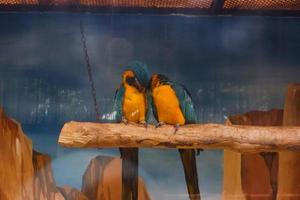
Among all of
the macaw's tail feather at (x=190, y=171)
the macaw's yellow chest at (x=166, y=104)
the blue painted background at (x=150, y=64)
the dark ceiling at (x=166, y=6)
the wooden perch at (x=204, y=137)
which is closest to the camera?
the wooden perch at (x=204, y=137)

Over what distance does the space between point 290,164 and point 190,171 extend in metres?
0.71

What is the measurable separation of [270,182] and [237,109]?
55 centimetres

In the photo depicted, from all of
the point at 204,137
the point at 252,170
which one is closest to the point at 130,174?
the point at 204,137

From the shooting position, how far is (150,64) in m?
3.32

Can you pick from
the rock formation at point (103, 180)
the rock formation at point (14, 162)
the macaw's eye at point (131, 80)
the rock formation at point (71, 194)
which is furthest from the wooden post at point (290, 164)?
the rock formation at point (14, 162)

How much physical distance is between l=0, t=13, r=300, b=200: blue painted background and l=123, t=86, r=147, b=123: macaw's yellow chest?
0.87 feet

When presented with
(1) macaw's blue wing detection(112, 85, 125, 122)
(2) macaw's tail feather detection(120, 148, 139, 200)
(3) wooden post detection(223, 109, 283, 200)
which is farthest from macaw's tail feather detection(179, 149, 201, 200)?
(1) macaw's blue wing detection(112, 85, 125, 122)

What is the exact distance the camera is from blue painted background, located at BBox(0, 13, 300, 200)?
10.6 feet

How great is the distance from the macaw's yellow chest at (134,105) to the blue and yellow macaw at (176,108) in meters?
0.08

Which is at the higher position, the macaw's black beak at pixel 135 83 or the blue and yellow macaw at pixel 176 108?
the macaw's black beak at pixel 135 83

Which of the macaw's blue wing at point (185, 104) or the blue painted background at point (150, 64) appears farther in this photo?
the blue painted background at point (150, 64)

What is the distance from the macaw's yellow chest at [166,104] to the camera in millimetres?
2984

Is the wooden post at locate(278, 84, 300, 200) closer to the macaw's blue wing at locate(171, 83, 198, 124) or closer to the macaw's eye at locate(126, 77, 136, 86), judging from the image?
the macaw's blue wing at locate(171, 83, 198, 124)

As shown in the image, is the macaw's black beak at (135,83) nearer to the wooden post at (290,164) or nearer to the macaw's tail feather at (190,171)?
the macaw's tail feather at (190,171)
